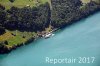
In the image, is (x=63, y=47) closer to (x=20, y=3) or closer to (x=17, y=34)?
(x=17, y=34)

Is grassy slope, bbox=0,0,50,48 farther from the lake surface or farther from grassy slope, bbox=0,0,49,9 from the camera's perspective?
the lake surface

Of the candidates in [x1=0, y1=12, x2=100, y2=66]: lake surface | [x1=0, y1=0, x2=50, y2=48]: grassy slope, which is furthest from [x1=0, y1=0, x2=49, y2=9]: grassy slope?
[x1=0, y1=12, x2=100, y2=66]: lake surface

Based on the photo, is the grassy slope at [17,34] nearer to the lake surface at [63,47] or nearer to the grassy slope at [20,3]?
the grassy slope at [20,3]

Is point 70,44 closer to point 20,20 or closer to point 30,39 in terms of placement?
point 30,39

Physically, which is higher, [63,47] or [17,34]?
[63,47]

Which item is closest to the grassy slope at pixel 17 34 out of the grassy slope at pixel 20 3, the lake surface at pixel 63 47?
the grassy slope at pixel 20 3

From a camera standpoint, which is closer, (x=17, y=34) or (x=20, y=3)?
(x=17, y=34)

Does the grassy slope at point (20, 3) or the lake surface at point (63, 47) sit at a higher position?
the grassy slope at point (20, 3)

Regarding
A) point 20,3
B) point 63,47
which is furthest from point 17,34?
point 63,47

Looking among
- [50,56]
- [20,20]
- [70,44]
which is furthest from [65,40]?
[20,20]
